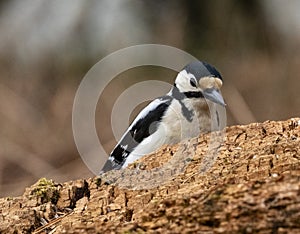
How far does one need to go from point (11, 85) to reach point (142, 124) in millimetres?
2678

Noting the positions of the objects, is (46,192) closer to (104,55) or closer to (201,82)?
(201,82)

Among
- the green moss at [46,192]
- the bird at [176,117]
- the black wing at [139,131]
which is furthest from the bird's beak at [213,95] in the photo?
the green moss at [46,192]

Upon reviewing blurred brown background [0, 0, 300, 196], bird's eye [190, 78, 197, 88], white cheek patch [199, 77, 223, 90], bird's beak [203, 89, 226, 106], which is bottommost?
bird's beak [203, 89, 226, 106]

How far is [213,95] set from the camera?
4488 mm

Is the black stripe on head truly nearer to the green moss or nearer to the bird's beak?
the bird's beak

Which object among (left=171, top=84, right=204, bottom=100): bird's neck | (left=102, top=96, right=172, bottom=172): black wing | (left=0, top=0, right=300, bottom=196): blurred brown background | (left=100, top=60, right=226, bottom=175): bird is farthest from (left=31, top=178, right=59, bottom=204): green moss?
(left=0, top=0, right=300, bottom=196): blurred brown background

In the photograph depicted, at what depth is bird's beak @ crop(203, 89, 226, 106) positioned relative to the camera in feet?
14.5

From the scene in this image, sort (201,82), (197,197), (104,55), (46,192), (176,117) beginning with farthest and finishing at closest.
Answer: (104,55) → (201,82) → (176,117) → (46,192) → (197,197)

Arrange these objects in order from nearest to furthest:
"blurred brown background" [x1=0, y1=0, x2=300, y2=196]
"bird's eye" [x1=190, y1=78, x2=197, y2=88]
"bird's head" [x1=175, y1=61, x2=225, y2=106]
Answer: "bird's head" [x1=175, y1=61, x2=225, y2=106] → "bird's eye" [x1=190, y1=78, x2=197, y2=88] → "blurred brown background" [x1=0, y1=0, x2=300, y2=196]

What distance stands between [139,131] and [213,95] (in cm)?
44

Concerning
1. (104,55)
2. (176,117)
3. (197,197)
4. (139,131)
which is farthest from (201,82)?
(104,55)

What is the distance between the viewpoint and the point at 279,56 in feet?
22.6

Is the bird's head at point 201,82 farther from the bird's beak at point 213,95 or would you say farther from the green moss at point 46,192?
the green moss at point 46,192

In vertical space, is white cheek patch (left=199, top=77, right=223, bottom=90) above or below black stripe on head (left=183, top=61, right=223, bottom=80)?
below
